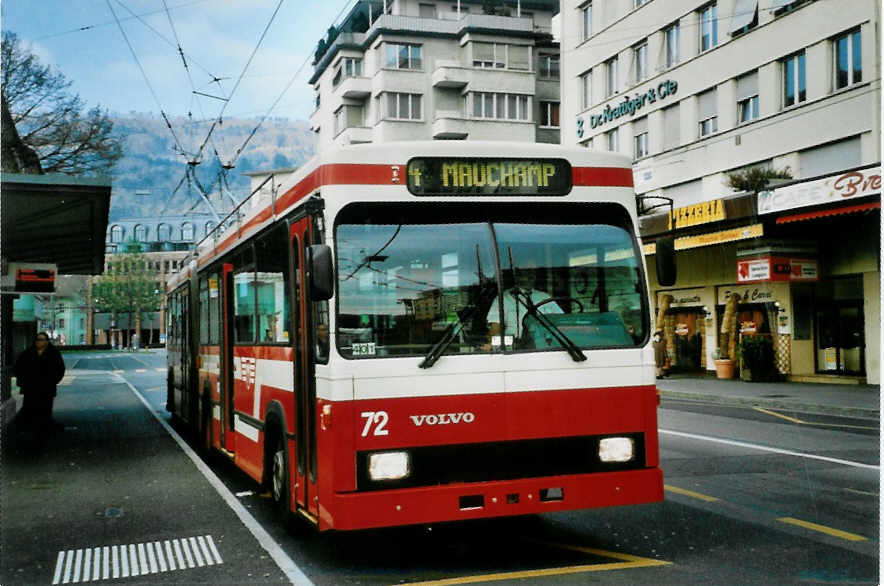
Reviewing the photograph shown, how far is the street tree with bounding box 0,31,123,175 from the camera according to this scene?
30.4 m

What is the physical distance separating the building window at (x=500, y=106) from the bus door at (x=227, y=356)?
41011 millimetres

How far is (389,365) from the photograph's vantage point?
6.00 metres

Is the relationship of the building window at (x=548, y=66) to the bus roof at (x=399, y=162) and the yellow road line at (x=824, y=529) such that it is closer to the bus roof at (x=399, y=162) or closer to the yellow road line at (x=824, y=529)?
the bus roof at (x=399, y=162)

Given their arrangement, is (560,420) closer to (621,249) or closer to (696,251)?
(621,249)

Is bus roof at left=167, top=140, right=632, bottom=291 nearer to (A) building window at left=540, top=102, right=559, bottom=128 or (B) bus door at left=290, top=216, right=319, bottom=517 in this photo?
(B) bus door at left=290, top=216, right=319, bottom=517

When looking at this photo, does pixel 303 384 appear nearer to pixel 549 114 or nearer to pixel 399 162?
pixel 399 162

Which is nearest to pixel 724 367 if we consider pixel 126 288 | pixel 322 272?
pixel 322 272

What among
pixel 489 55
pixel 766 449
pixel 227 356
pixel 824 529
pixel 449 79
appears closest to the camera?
pixel 824 529

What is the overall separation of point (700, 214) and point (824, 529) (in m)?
21.4

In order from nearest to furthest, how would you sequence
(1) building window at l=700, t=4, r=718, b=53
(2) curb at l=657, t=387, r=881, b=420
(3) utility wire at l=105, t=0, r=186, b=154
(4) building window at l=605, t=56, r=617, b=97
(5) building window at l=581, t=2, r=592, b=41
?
(3) utility wire at l=105, t=0, r=186, b=154, (2) curb at l=657, t=387, r=881, b=420, (1) building window at l=700, t=4, r=718, b=53, (4) building window at l=605, t=56, r=617, b=97, (5) building window at l=581, t=2, r=592, b=41

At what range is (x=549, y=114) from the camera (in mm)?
54281

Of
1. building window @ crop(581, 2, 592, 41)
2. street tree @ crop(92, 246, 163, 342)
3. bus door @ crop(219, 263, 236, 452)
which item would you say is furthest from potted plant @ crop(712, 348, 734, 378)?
street tree @ crop(92, 246, 163, 342)

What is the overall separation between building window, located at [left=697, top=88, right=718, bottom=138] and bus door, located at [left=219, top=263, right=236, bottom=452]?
78.4ft

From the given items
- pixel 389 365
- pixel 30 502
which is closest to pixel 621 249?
pixel 389 365
